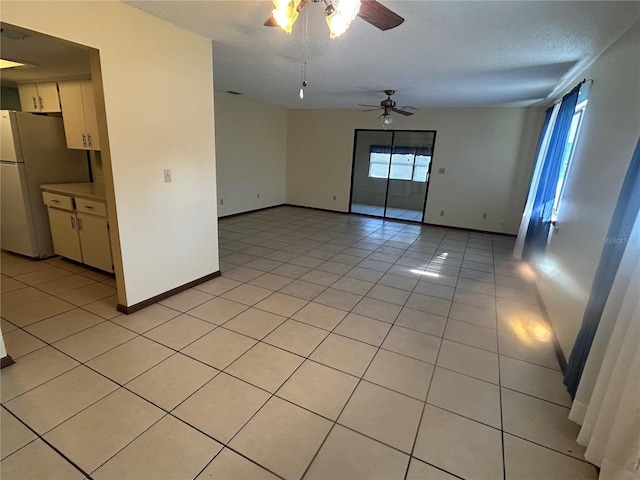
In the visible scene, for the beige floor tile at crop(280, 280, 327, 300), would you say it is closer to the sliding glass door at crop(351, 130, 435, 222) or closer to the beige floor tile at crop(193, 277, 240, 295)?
the beige floor tile at crop(193, 277, 240, 295)

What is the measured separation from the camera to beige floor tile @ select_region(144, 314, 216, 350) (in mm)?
2384

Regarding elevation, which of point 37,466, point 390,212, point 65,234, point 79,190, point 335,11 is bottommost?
point 37,466

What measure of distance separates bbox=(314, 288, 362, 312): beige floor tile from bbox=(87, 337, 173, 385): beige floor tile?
145 cm

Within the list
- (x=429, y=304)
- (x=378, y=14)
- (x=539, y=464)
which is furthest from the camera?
(x=429, y=304)

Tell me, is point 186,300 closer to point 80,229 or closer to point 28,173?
point 80,229

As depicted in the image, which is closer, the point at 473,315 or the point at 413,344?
the point at 413,344

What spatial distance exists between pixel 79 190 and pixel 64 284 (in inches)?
41.4

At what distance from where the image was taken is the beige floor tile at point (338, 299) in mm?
3078

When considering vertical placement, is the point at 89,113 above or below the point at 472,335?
above

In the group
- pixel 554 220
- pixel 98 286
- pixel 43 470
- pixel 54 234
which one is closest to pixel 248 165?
pixel 54 234

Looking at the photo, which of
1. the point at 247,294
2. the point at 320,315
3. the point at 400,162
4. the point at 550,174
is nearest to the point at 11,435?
the point at 247,294

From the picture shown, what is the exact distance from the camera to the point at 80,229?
3512mm

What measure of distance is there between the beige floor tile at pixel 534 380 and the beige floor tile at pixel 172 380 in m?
2.00

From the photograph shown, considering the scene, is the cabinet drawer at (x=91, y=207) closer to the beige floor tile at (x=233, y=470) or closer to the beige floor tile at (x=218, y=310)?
the beige floor tile at (x=218, y=310)
